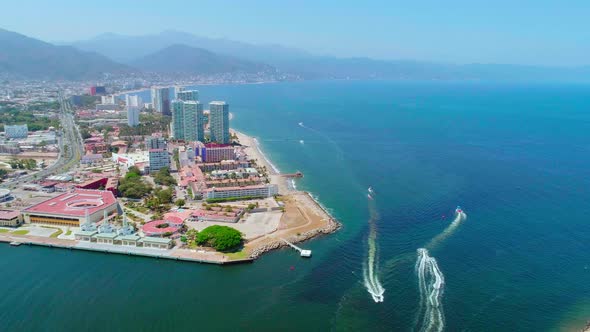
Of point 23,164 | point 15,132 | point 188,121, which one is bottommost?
point 23,164

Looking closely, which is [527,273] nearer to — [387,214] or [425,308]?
[425,308]

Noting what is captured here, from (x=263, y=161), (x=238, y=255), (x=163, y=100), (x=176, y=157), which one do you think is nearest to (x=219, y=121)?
(x=176, y=157)

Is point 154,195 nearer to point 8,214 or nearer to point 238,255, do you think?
point 8,214

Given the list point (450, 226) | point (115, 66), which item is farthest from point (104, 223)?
point (115, 66)

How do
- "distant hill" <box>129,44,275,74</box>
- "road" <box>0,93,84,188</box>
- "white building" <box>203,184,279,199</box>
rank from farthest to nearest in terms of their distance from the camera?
"distant hill" <box>129,44,275,74</box> < "road" <box>0,93,84,188</box> < "white building" <box>203,184,279,199</box>

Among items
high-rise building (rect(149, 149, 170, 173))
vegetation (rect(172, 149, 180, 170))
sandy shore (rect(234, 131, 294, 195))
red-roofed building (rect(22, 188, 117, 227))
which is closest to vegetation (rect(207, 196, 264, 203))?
sandy shore (rect(234, 131, 294, 195))

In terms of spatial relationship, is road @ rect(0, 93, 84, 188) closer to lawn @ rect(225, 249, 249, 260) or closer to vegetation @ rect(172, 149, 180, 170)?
vegetation @ rect(172, 149, 180, 170)
